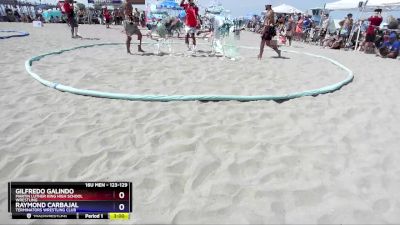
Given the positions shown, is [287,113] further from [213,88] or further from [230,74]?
[230,74]

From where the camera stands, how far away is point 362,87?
6.35 metres

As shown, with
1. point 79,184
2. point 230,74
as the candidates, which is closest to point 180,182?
point 79,184

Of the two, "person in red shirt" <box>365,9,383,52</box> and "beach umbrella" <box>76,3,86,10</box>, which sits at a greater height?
"beach umbrella" <box>76,3,86,10</box>

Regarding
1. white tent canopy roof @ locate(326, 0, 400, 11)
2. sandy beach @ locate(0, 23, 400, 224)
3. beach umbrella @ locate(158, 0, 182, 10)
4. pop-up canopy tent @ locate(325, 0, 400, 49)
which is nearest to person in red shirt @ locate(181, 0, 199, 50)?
sandy beach @ locate(0, 23, 400, 224)

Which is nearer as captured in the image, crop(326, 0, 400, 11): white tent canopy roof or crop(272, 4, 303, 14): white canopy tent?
crop(326, 0, 400, 11): white tent canopy roof

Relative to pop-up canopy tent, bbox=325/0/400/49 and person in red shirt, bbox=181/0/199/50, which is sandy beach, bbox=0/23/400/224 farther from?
pop-up canopy tent, bbox=325/0/400/49

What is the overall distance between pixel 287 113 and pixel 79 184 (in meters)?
3.10

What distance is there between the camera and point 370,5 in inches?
596

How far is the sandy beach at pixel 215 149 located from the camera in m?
2.56

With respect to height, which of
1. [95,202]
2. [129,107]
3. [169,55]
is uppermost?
[169,55]

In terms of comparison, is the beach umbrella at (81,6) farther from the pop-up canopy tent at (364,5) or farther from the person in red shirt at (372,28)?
the person in red shirt at (372,28)

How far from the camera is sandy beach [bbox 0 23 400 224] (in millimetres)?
2559
